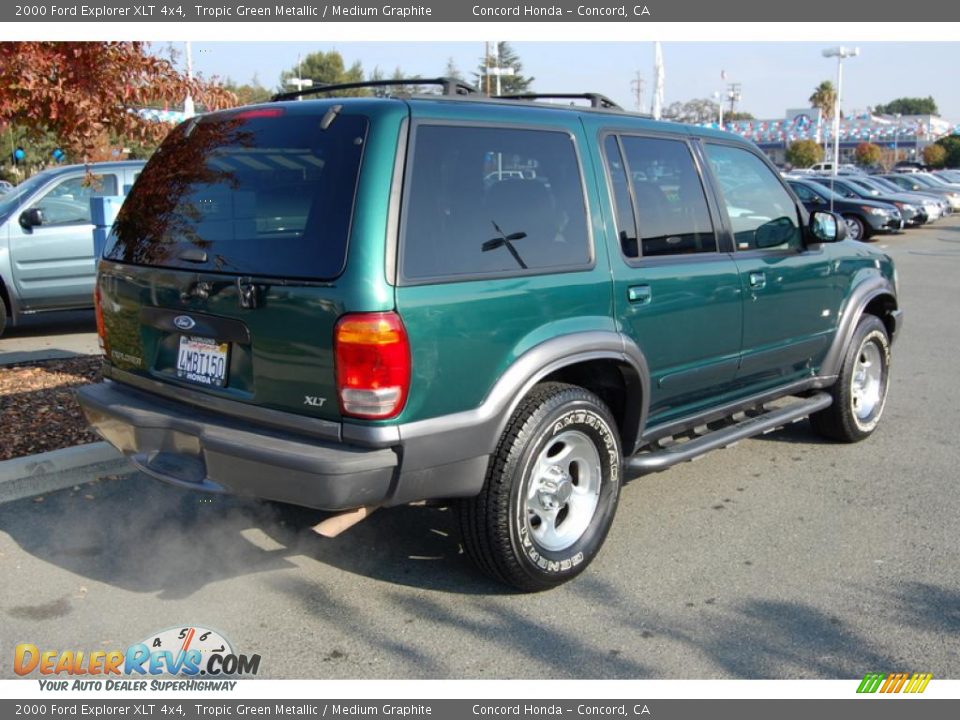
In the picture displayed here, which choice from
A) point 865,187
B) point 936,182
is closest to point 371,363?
point 865,187

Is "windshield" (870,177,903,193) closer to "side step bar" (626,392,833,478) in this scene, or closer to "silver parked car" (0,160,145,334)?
"silver parked car" (0,160,145,334)

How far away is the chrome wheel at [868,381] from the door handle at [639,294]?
257 cm

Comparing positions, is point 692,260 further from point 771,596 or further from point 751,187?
point 771,596

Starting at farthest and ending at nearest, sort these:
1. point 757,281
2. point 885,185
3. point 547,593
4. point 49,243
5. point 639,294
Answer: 1. point 885,185
2. point 49,243
3. point 757,281
4. point 639,294
5. point 547,593

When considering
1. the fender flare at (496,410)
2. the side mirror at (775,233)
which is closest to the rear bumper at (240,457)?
the fender flare at (496,410)

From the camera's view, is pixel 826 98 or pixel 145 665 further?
pixel 826 98

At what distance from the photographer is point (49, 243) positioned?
377 inches

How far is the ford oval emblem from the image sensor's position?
12.3 feet

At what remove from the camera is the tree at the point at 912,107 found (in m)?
149

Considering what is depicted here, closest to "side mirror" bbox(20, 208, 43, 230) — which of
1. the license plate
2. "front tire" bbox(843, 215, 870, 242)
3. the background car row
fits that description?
the license plate

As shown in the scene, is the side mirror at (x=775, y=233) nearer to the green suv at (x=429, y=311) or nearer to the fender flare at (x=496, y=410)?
the green suv at (x=429, y=311)

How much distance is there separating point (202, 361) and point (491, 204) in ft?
4.40

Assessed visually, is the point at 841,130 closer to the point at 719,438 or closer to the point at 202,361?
the point at 719,438

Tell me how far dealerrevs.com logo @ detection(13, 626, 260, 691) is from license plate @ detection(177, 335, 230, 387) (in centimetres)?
102
